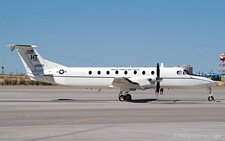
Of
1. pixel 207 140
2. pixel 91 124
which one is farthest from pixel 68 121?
pixel 207 140

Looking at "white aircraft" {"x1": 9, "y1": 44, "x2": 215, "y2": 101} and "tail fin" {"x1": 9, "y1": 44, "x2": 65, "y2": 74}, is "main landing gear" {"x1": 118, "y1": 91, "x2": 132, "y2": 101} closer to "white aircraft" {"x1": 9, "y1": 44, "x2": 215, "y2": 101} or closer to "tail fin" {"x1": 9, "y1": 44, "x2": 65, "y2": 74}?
"white aircraft" {"x1": 9, "y1": 44, "x2": 215, "y2": 101}

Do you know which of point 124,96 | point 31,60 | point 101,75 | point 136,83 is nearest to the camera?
point 136,83

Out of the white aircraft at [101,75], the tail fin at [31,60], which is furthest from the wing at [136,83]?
the tail fin at [31,60]

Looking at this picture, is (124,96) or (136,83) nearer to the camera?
(136,83)

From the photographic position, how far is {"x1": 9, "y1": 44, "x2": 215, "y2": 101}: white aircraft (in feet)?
82.0

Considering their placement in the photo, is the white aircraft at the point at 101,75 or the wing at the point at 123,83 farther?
the white aircraft at the point at 101,75

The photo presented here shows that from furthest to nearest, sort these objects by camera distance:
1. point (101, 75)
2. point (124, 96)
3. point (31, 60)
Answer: point (31, 60) < point (101, 75) < point (124, 96)

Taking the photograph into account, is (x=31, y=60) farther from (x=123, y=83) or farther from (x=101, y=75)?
(x=123, y=83)

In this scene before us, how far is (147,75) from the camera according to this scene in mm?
24938

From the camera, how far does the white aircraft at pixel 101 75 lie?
24984mm

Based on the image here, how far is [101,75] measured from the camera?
25344 mm

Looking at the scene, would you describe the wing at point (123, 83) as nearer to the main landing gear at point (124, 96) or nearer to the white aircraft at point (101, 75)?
the white aircraft at point (101, 75)

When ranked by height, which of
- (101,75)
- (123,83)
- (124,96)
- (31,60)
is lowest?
(124,96)

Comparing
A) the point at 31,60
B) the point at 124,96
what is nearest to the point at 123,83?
the point at 124,96
